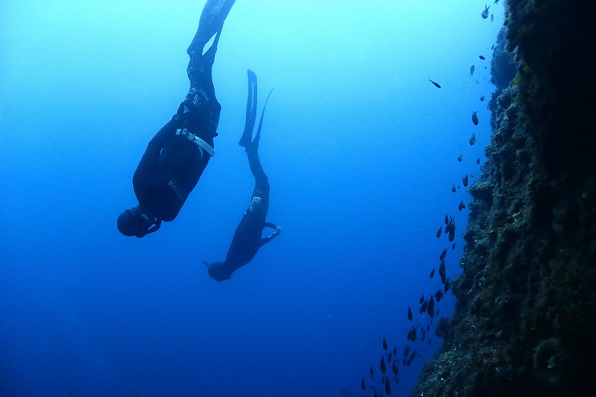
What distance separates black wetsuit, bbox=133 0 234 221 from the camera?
5.87 meters

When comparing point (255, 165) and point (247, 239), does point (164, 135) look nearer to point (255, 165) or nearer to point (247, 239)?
point (247, 239)

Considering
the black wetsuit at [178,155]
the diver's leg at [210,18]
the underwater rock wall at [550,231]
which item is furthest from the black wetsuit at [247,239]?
the underwater rock wall at [550,231]

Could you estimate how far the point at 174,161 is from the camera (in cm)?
613

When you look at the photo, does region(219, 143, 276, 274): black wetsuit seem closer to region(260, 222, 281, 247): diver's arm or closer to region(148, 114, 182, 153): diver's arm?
region(260, 222, 281, 247): diver's arm

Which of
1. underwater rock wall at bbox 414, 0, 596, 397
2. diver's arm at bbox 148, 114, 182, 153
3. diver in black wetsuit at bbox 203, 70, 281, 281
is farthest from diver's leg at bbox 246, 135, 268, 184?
underwater rock wall at bbox 414, 0, 596, 397

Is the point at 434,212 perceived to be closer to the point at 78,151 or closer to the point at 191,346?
the point at 191,346

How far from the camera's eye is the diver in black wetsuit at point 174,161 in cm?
580

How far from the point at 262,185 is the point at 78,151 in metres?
99.8

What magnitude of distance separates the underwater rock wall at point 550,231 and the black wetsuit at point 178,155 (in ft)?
17.1

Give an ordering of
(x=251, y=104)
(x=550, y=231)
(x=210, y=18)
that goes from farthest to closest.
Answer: (x=251, y=104) → (x=210, y=18) → (x=550, y=231)

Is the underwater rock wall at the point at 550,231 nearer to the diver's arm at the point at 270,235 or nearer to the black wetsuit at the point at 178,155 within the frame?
the black wetsuit at the point at 178,155

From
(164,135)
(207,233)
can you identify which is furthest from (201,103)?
(207,233)

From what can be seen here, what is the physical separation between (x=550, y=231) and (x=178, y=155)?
18.6 feet

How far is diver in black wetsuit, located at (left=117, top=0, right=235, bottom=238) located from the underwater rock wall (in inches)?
201
